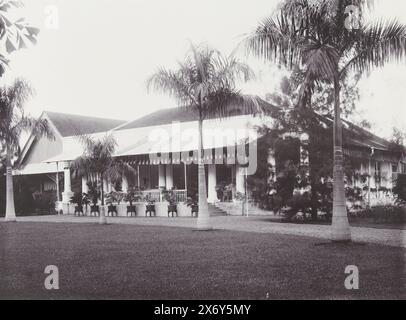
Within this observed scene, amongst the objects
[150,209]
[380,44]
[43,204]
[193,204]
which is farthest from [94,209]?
[380,44]

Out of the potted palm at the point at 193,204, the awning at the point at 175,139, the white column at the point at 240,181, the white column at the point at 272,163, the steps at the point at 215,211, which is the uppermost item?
the awning at the point at 175,139

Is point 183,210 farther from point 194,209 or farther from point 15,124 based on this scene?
point 15,124

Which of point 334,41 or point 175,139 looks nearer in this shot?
point 334,41

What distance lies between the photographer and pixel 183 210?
2536cm

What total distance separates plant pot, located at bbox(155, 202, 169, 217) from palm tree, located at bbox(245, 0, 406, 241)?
1424 centimetres

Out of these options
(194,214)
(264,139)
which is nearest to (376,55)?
(264,139)

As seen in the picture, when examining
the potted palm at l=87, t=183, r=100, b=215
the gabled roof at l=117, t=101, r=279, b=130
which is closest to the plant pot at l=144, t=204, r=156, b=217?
the potted palm at l=87, t=183, r=100, b=215

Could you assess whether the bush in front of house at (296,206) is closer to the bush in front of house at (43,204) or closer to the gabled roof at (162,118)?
the gabled roof at (162,118)

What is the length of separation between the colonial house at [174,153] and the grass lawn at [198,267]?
748 cm

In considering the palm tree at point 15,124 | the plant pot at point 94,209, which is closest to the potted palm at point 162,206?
the plant pot at point 94,209

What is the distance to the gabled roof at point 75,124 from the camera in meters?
32.5

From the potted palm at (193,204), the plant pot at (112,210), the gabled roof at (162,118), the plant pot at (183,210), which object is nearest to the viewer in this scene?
the potted palm at (193,204)

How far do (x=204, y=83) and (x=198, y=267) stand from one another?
7.58 metres

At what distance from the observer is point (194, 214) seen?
24469 mm
